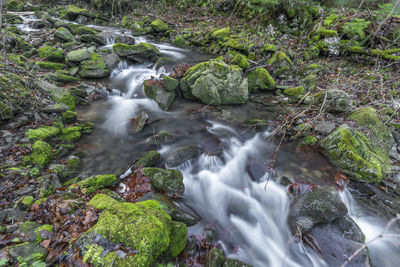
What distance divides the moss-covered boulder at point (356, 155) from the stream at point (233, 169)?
1.13 ft

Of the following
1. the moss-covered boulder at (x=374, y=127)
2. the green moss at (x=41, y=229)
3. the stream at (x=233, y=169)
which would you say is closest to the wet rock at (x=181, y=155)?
the stream at (x=233, y=169)

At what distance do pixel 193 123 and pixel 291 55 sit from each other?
22.3 feet

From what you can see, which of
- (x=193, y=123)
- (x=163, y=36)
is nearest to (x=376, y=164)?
(x=193, y=123)

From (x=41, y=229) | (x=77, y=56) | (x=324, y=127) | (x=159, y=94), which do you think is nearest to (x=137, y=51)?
(x=77, y=56)

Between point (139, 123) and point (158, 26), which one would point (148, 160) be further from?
point (158, 26)

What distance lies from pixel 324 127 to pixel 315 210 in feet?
9.32

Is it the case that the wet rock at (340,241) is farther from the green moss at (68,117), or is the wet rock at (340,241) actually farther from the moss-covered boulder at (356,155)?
the green moss at (68,117)

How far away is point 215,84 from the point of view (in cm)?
729

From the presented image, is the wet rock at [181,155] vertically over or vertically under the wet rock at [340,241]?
under

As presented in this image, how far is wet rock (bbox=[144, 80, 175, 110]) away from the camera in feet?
23.7

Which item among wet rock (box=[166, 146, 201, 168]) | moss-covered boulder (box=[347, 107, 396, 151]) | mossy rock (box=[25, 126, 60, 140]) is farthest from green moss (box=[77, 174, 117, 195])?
moss-covered boulder (box=[347, 107, 396, 151])

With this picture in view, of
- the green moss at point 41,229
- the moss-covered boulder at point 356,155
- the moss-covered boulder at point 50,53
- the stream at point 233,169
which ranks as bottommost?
the stream at point 233,169

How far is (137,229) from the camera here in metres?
2.39

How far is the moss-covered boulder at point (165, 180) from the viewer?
3.96m
